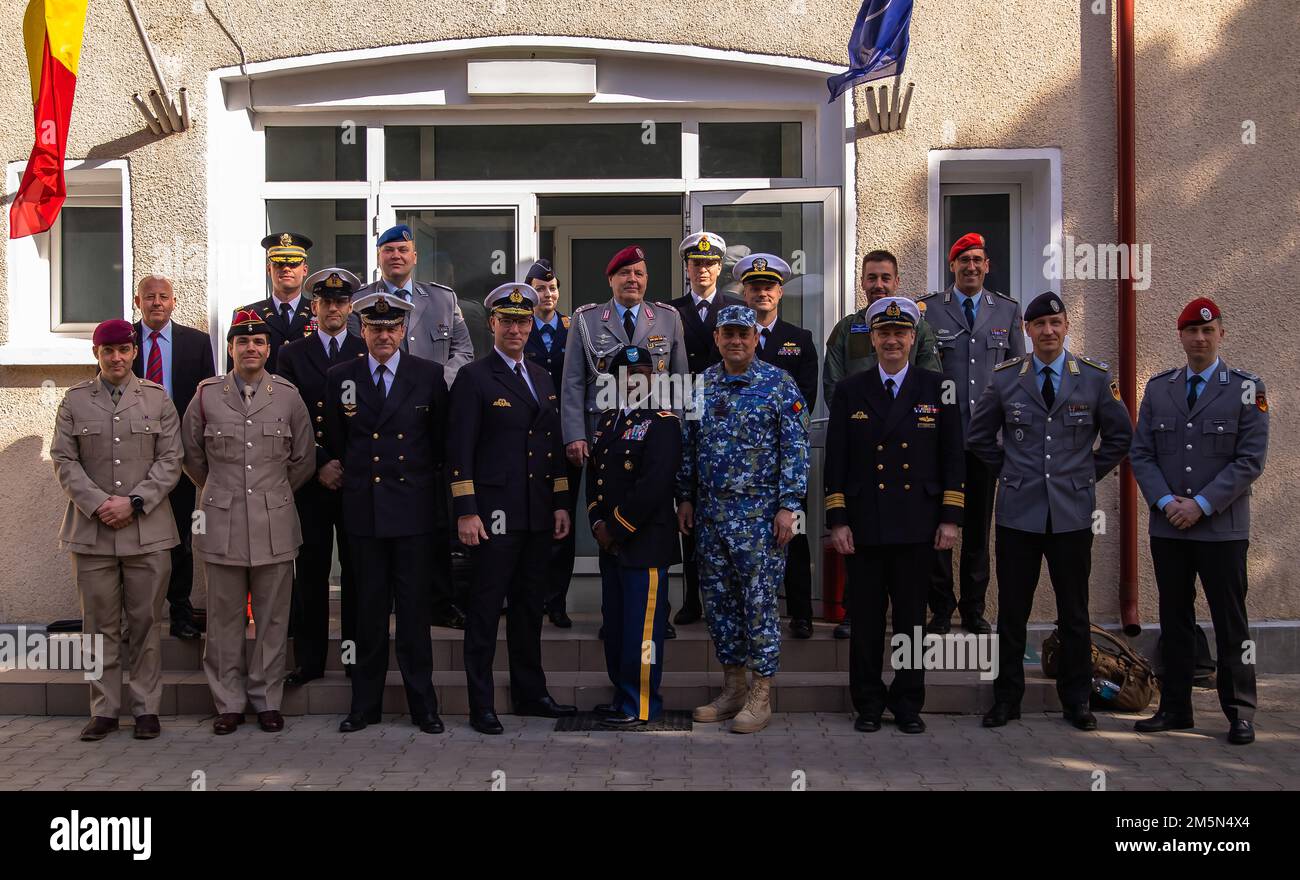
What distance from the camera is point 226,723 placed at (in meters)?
6.89

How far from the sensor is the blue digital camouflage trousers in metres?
6.76

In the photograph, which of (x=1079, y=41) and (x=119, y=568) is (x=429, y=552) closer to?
(x=119, y=568)

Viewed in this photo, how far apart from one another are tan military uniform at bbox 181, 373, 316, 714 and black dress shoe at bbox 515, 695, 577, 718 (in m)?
1.33

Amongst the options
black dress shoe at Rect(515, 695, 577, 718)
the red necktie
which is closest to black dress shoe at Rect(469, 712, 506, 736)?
black dress shoe at Rect(515, 695, 577, 718)

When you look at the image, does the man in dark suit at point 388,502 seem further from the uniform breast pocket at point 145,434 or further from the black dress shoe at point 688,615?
the black dress shoe at point 688,615

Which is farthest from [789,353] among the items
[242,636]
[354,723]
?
[242,636]

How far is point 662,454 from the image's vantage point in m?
6.74

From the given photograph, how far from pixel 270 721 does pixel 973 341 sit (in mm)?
4562

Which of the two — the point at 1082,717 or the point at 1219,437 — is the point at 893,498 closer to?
the point at 1082,717

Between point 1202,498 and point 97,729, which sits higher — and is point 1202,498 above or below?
above

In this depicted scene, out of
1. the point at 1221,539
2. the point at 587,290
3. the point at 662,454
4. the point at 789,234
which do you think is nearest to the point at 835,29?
the point at 789,234

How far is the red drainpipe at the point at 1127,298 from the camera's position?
843cm

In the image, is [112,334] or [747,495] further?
[112,334]

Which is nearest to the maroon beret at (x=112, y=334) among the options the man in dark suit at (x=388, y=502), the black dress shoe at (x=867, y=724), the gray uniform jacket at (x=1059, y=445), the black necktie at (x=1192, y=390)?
the man in dark suit at (x=388, y=502)
